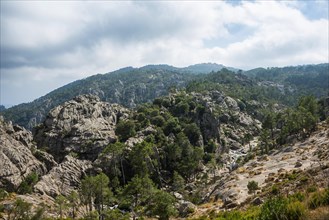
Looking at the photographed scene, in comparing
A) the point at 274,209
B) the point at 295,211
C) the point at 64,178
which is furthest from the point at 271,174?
the point at 64,178

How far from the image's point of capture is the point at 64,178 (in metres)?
116

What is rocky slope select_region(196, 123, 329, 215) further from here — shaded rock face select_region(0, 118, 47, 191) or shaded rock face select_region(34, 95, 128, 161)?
shaded rock face select_region(0, 118, 47, 191)

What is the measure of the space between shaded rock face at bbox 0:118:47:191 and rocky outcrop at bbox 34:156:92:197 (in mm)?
8165

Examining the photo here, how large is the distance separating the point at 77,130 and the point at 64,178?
118 ft

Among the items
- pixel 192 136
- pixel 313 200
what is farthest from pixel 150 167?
pixel 313 200

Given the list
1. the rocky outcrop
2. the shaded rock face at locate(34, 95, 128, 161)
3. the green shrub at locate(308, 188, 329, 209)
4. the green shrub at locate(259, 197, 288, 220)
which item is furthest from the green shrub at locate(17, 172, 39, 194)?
the green shrub at locate(308, 188, 329, 209)

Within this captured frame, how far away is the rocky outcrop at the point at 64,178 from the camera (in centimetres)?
10700

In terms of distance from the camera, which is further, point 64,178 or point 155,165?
point 155,165

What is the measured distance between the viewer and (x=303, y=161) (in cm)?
8762

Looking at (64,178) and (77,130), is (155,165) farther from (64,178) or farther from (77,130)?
(77,130)

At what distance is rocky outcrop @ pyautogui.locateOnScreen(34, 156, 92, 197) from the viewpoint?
107000 millimetres

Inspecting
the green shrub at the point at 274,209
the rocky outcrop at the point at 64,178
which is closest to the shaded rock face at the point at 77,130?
the rocky outcrop at the point at 64,178

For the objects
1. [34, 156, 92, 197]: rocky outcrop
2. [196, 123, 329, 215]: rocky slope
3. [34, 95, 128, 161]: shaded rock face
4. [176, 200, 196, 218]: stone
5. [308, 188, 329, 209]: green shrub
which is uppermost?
[34, 95, 128, 161]: shaded rock face

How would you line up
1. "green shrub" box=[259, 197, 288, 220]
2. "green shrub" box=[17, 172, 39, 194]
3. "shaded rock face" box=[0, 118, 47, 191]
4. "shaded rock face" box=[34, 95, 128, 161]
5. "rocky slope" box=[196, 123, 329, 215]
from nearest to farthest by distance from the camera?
"green shrub" box=[259, 197, 288, 220] < "rocky slope" box=[196, 123, 329, 215] < "green shrub" box=[17, 172, 39, 194] < "shaded rock face" box=[0, 118, 47, 191] < "shaded rock face" box=[34, 95, 128, 161]
